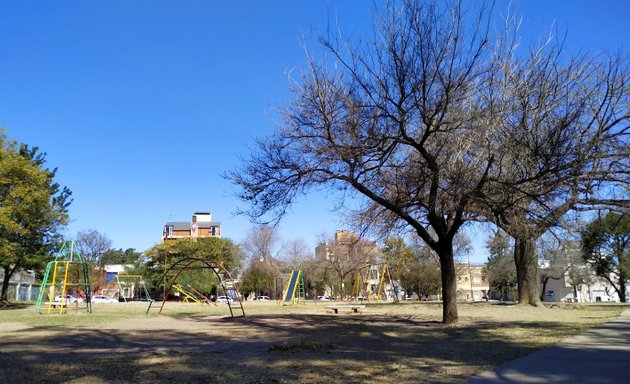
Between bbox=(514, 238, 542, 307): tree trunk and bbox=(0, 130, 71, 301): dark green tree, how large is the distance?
97.3ft

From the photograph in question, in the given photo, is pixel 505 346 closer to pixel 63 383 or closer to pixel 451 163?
pixel 451 163

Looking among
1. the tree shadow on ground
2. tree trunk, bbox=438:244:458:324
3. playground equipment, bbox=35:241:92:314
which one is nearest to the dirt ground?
the tree shadow on ground

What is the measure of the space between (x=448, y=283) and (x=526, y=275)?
13.0m

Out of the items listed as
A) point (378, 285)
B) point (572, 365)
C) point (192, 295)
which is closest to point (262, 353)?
point (572, 365)

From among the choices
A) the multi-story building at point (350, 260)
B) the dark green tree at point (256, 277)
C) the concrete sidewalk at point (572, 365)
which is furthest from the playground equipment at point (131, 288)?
the concrete sidewalk at point (572, 365)

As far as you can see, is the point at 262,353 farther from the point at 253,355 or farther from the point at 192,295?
the point at 192,295

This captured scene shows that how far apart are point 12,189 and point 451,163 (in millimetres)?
29383

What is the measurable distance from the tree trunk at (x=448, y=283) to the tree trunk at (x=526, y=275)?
10.9 metres

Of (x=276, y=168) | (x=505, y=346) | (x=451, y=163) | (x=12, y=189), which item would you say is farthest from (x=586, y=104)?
(x=12, y=189)

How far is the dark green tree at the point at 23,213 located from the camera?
104 ft

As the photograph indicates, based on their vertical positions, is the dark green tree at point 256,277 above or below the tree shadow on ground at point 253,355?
above

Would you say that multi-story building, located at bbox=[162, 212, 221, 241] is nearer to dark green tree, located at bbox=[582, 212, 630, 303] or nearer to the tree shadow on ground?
dark green tree, located at bbox=[582, 212, 630, 303]

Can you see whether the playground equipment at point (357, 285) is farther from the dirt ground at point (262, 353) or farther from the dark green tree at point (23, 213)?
the dirt ground at point (262, 353)

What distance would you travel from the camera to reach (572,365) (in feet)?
27.8
